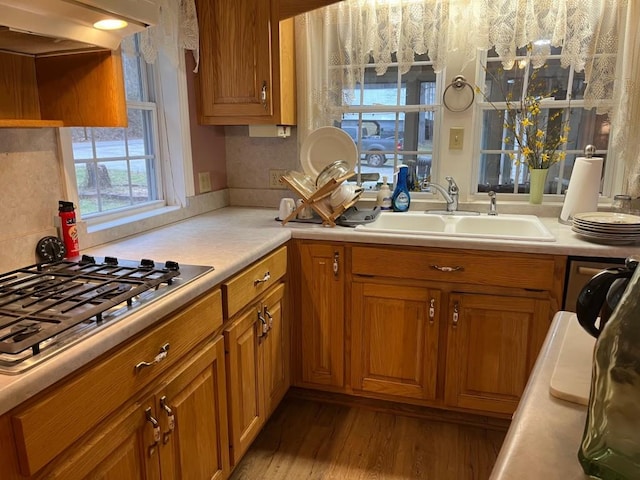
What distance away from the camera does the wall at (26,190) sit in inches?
61.9

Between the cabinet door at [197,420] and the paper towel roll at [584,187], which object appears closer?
the cabinet door at [197,420]

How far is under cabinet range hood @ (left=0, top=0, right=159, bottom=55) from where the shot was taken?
1.18 metres

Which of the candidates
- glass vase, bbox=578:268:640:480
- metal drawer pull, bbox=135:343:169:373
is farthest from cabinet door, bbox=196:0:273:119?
glass vase, bbox=578:268:640:480

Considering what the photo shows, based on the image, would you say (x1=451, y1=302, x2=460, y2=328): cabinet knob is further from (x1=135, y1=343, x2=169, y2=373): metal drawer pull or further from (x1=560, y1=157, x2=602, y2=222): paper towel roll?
(x1=135, y1=343, x2=169, y2=373): metal drawer pull

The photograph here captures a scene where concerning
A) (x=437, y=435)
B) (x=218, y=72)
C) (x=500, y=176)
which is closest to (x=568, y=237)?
(x=500, y=176)

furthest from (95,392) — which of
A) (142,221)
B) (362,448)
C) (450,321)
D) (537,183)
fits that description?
(537,183)

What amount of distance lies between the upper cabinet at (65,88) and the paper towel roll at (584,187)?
6.30 ft

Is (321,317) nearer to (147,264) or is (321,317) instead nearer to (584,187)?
(147,264)

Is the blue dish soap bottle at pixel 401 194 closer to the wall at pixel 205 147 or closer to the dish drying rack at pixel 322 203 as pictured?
the dish drying rack at pixel 322 203

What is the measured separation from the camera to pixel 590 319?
0.73m

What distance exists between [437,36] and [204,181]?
142 cm

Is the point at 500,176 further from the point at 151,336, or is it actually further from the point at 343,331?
the point at 151,336

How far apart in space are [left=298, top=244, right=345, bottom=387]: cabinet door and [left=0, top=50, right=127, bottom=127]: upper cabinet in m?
1.00

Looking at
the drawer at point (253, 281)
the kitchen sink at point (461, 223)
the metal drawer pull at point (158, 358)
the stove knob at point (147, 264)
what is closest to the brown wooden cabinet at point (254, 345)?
the drawer at point (253, 281)
